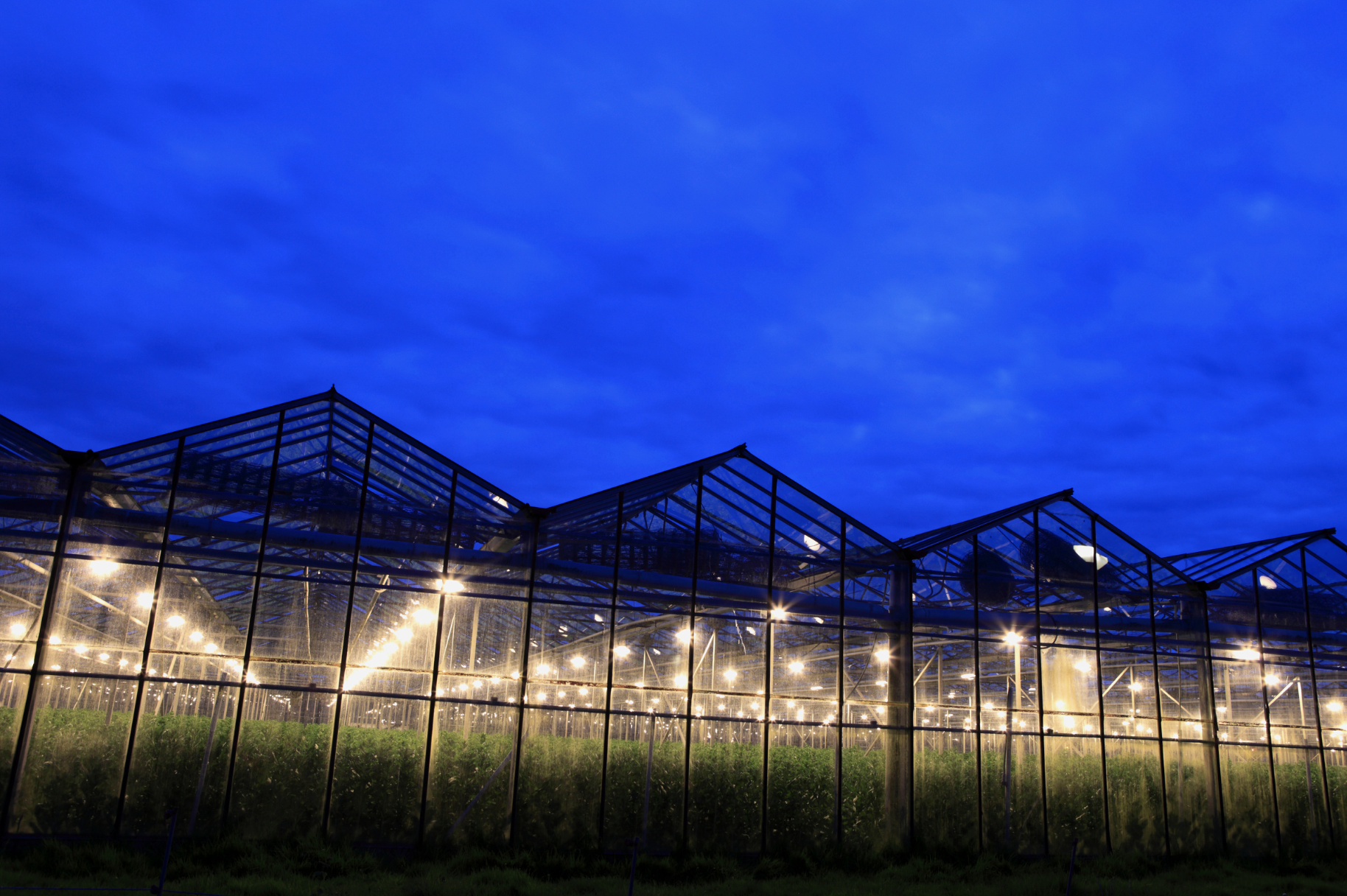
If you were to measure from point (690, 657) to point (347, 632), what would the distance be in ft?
21.9

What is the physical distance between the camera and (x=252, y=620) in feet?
56.6

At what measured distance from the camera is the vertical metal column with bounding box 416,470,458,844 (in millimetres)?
17109

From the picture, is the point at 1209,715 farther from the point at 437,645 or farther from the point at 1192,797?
the point at 437,645

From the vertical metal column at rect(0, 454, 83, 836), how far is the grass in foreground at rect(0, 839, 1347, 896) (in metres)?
0.82

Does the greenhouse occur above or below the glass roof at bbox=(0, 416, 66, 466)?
below

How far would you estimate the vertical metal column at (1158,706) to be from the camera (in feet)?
70.3

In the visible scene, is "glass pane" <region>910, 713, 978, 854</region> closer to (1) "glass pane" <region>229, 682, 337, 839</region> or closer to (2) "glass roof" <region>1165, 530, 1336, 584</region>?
(2) "glass roof" <region>1165, 530, 1336, 584</region>

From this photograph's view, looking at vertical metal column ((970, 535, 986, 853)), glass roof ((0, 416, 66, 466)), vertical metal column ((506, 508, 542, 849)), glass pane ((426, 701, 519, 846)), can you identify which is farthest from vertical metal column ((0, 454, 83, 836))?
vertical metal column ((970, 535, 986, 853))

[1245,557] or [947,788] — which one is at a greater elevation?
[1245,557]

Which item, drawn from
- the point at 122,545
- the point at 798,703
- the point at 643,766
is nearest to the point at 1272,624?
the point at 798,703

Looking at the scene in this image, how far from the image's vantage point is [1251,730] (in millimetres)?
23016

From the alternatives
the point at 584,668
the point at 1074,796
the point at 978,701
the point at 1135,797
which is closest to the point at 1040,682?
the point at 978,701

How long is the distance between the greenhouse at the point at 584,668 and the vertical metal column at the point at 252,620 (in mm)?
52

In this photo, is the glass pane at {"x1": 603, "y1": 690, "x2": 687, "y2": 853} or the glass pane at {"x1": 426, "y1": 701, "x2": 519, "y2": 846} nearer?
the glass pane at {"x1": 426, "y1": 701, "x2": 519, "y2": 846}
